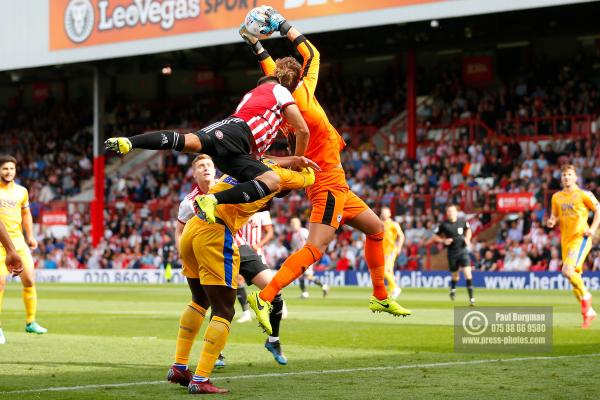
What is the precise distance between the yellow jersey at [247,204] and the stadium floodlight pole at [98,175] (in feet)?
121

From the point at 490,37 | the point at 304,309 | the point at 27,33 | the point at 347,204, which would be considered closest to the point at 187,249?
the point at 347,204

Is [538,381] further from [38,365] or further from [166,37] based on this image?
[166,37]

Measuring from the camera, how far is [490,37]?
1655 inches

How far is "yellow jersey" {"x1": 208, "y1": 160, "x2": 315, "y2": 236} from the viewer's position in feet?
29.4

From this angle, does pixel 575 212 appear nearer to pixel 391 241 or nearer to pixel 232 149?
pixel 232 149

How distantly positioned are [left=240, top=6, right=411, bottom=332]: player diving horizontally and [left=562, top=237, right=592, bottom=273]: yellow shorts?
19.1 feet

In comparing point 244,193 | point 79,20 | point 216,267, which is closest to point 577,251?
point 244,193

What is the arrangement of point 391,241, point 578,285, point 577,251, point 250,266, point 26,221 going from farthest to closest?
point 391,241 < point 577,251 < point 578,285 < point 26,221 < point 250,266

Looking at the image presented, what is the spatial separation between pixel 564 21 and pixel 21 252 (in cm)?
2926

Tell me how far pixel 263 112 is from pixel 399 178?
29.4m

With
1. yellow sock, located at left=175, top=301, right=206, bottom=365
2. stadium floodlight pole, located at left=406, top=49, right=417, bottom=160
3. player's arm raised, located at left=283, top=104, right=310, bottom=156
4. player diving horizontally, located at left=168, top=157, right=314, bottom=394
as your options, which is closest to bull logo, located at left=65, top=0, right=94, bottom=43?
stadium floodlight pole, located at left=406, top=49, right=417, bottom=160

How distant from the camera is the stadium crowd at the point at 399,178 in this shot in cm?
3425

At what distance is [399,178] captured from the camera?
38719 millimetres

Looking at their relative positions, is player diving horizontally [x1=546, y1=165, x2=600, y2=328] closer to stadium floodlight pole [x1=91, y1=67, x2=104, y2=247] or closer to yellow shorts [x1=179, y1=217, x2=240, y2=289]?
yellow shorts [x1=179, y1=217, x2=240, y2=289]
